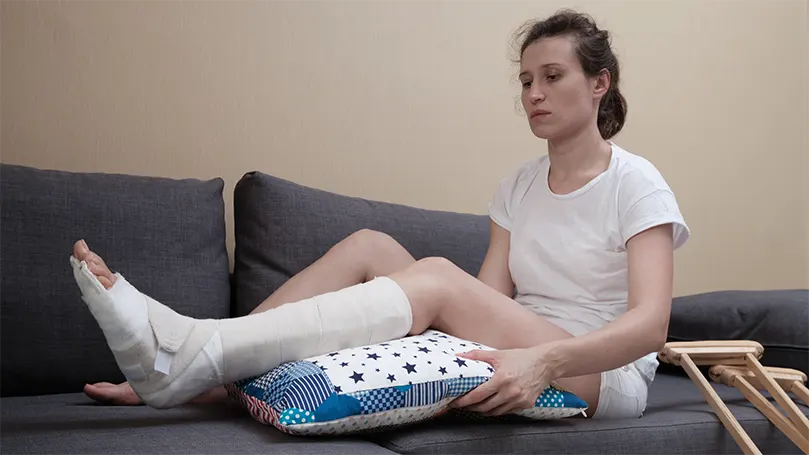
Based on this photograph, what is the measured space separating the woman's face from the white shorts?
481 mm

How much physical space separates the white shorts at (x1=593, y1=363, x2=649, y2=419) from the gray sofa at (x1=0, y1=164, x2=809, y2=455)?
0.04 m

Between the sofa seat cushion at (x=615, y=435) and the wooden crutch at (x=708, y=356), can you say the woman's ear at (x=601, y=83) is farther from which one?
the sofa seat cushion at (x=615, y=435)

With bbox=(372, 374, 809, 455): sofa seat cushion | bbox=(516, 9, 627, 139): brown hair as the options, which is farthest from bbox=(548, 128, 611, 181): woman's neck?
bbox=(372, 374, 809, 455): sofa seat cushion

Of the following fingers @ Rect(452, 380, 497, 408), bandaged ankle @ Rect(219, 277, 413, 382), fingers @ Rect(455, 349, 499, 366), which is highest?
bandaged ankle @ Rect(219, 277, 413, 382)

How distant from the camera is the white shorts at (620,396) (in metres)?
1.56

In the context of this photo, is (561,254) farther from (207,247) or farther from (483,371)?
(207,247)

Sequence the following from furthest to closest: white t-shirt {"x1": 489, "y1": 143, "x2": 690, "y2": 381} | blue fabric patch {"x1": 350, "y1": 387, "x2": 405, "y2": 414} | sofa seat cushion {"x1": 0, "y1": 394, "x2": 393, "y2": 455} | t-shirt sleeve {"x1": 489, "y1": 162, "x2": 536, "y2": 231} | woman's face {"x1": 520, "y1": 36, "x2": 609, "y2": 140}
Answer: t-shirt sleeve {"x1": 489, "y1": 162, "x2": 536, "y2": 231} < woman's face {"x1": 520, "y1": 36, "x2": 609, "y2": 140} < white t-shirt {"x1": 489, "y1": 143, "x2": 690, "y2": 381} < blue fabric patch {"x1": 350, "y1": 387, "x2": 405, "y2": 414} < sofa seat cushion {"x1": 0, "y1": 394, "x2": 393, "y2": 455}

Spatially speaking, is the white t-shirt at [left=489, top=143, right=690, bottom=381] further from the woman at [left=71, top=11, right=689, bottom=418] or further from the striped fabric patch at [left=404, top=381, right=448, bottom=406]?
the striped fabric patch at [left=404, top=381, right=448, bottom=406]

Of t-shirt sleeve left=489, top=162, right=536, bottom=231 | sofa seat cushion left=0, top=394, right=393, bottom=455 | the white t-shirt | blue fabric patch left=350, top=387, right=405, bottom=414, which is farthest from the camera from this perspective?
t-shirt sleeve left=489, top=162, right=536, bottom=231

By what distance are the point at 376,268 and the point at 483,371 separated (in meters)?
0.38

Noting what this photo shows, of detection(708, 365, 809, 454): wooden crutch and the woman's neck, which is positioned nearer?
detection(708, 365, 809, 454): wooden crutch

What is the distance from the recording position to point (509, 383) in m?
1.33

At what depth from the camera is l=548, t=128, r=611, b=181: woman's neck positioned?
173 cm

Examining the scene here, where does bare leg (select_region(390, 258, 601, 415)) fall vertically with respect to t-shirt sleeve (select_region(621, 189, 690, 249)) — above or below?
below
